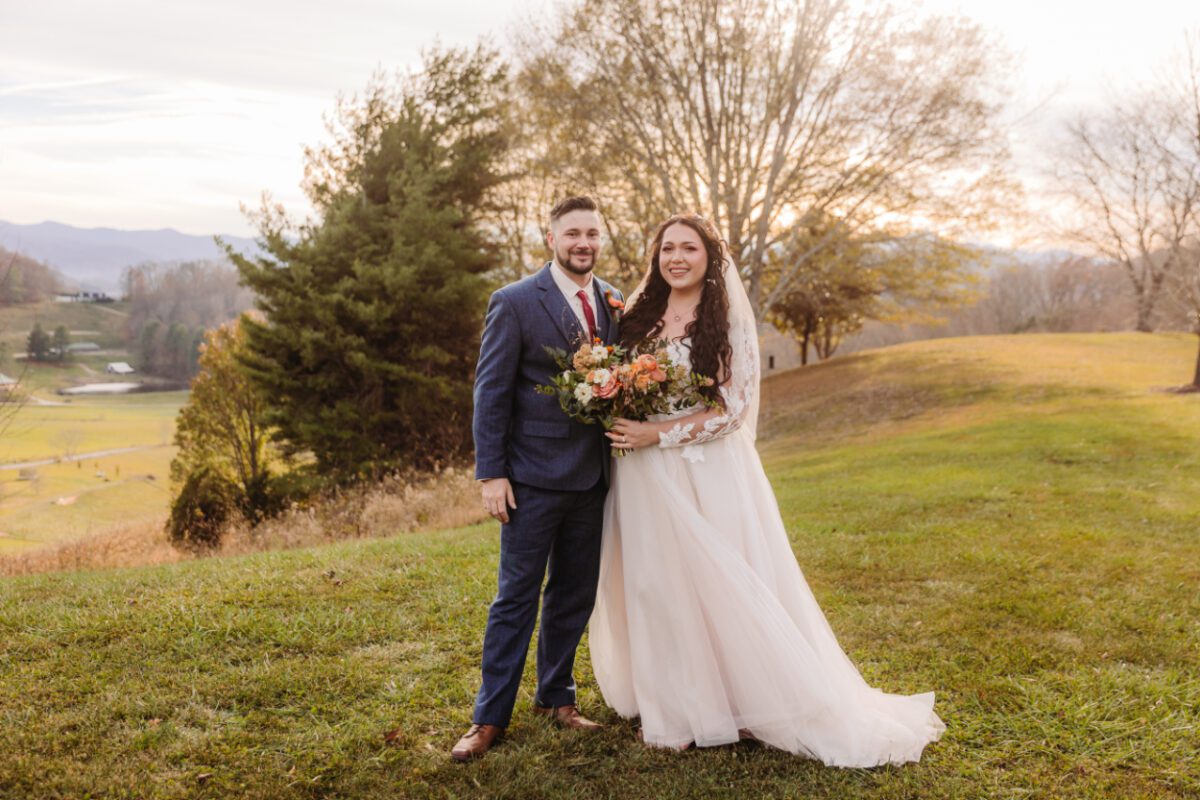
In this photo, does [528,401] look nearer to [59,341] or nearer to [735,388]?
[735,388]

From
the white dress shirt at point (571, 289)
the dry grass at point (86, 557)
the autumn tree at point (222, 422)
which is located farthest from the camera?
the autumn tree at point (222, 422)

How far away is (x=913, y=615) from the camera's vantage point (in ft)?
19.3

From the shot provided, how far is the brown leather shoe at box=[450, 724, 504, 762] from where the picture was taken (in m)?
3.69

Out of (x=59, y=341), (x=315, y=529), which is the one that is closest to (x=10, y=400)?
(x=315, y=529)

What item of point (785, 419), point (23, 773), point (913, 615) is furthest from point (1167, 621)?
point (785, 419)

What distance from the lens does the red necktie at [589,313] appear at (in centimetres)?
Result: 390

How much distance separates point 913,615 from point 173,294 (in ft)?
201

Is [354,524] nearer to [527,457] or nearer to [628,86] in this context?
[527,457]

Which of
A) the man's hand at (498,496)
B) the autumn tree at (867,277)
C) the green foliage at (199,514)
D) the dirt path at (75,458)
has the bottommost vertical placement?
the dirt path at (75,458)

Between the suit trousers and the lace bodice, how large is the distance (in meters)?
0.45

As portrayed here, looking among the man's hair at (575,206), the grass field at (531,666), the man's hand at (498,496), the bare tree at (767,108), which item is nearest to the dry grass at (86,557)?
the grass field at (531,666)

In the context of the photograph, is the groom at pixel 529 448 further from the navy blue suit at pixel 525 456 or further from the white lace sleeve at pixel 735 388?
the white lace sleeve at pixel 735 388

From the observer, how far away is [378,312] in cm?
1883

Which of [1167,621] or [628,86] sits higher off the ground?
[628,86]
